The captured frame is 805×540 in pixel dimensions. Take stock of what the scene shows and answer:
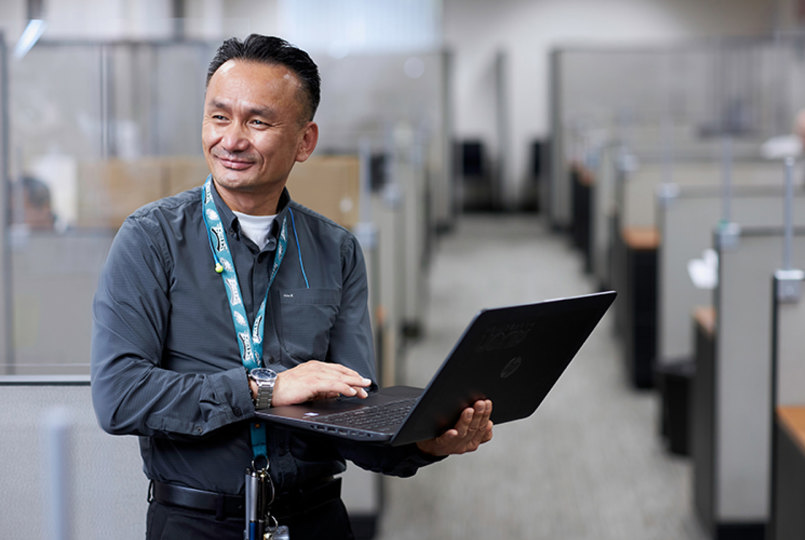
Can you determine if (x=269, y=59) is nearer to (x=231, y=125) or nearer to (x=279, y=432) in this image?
(x=231, y=125)

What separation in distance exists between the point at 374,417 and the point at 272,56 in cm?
39

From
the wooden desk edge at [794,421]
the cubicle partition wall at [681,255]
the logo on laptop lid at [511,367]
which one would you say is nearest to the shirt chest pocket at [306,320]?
the logo on laptop lid at [511,367]

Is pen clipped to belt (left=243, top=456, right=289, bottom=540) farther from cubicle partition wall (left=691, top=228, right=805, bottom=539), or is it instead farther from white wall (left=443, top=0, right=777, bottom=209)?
white wall (left=443, top=0, right=777, bottom=209)

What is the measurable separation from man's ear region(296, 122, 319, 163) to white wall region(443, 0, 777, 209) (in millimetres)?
10115

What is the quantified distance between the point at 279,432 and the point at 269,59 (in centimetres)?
40

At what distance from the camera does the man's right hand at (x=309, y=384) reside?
104 centimetres

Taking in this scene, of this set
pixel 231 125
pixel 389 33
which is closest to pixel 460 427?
pixel 231 125

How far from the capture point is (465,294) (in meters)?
6.54

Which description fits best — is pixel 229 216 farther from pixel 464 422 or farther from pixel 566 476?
pixel 566 476

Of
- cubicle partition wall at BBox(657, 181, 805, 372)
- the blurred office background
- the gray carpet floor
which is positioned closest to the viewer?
the blurred office background

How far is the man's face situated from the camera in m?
1.06

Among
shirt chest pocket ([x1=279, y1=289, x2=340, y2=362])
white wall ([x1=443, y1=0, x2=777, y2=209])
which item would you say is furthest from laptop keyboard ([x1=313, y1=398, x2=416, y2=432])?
→ white wall ([x1=443, y1=0, x2=777, y2=209])

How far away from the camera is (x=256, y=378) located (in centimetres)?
105

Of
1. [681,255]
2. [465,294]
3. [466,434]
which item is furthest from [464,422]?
[465,294]
